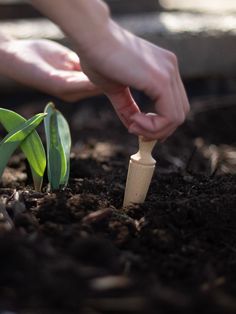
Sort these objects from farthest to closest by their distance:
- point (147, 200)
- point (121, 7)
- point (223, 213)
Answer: point (121, 7)
point (147, 200)
point (223, 213)

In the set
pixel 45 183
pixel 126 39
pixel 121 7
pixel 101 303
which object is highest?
pixel 126 39

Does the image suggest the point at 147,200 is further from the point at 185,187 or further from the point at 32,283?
the point at 32,283

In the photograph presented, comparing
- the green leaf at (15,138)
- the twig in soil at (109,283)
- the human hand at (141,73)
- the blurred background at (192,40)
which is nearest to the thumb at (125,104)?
the human hand at (141,73)

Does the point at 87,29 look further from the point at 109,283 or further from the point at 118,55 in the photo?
the point at 109,283

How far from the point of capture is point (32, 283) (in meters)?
0.93

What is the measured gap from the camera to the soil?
0.92m

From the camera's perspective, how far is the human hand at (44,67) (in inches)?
68.2

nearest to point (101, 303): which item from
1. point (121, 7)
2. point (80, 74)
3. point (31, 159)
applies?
point (31, 159)

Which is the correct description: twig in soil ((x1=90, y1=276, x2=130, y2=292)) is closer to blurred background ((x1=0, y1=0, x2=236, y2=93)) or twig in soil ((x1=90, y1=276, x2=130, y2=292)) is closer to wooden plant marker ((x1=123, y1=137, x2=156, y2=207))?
wooden plant marker ((x1=123, y1=137, x2=156, y2=207))

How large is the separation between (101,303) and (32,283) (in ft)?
0.33

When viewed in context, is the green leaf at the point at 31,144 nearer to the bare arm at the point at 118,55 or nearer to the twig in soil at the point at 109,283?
the bare arm at the point at 118,55

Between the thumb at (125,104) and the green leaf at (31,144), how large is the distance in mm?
216

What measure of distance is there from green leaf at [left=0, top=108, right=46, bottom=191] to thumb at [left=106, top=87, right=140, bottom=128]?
216 millimetres

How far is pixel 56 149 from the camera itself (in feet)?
5.14
